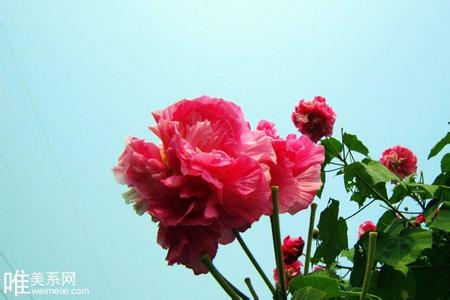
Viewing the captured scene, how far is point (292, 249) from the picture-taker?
0.74 metres

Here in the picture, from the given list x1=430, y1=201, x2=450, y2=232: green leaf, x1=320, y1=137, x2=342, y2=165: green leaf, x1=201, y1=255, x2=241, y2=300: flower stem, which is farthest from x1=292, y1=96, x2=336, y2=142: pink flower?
x1=201, y1=255, x2=241, y2=300: flower stem

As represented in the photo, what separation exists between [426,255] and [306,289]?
469 millimetres

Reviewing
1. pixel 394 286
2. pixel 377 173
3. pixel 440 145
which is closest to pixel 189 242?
pixel 394 286

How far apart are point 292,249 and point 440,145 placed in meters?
0.34

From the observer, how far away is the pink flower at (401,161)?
43.0 inches

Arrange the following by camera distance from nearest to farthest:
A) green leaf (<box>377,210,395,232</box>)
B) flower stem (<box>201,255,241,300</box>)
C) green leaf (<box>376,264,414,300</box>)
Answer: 1. flower stem (<box>201,255,241,300</box>)
2. green leaf (<box>376,264,414,300</box>)
3. green leaf (<box>377,210,395,232</box>)

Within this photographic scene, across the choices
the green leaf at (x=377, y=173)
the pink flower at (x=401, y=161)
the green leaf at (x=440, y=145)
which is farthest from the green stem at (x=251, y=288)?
the pink flower at (x=401, y=161)

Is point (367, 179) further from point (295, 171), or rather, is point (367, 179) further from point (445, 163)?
point (295, 171)

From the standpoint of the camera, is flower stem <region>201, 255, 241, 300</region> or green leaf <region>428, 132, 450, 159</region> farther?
green leaf <region>428, 132, 450, 159</region>

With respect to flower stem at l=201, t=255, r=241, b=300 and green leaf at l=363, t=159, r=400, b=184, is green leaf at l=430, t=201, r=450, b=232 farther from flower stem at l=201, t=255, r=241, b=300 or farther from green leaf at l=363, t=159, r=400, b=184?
flower stem at l=201, t=255, r=241, b=300

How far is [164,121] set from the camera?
0.30 meters

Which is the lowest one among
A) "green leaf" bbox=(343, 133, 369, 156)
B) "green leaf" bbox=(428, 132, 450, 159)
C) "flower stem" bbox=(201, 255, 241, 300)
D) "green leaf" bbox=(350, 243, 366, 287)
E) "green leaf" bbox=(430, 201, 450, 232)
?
"green leaf" bbox=(350, 243, 366, 287)

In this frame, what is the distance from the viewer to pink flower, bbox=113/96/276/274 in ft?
0.90

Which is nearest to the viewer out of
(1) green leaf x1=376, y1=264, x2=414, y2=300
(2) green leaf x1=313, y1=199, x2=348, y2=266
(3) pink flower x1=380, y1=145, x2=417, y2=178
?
(1) green leaf x1=376, y1=264, x2=414, y2=300
